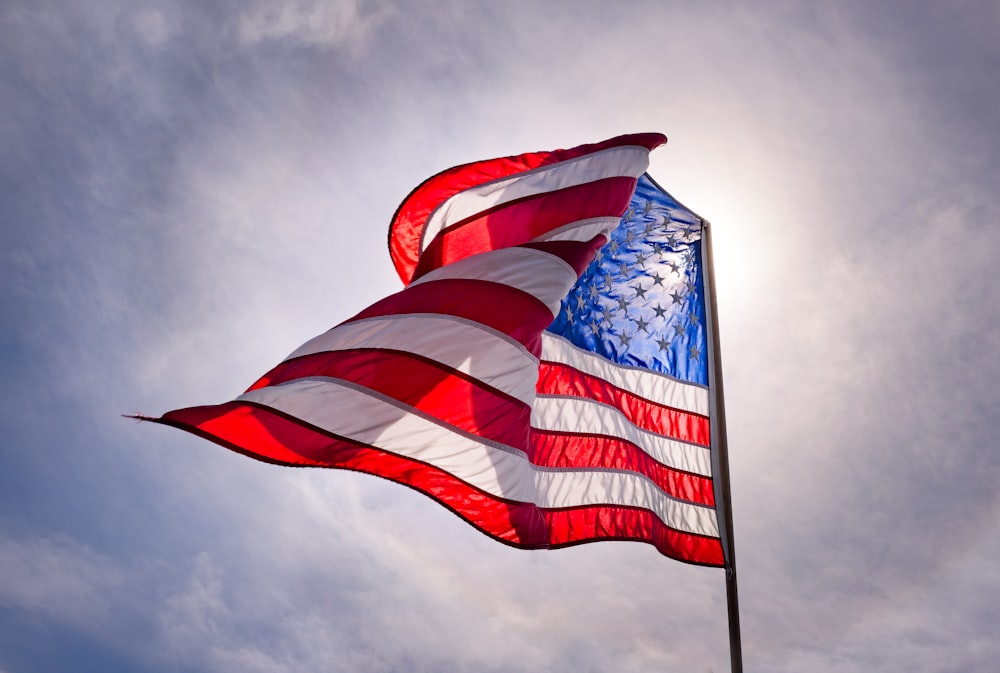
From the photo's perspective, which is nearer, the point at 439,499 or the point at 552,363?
the point at 439,499

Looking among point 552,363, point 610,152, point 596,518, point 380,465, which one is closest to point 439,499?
point 380,465

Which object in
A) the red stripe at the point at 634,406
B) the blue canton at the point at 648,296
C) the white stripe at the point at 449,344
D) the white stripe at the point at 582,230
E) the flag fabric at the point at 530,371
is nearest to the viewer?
the flag fabric at the point at 530,371

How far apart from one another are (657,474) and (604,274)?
344 cm

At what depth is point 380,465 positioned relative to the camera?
8.30m

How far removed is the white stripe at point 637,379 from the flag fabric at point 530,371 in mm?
31

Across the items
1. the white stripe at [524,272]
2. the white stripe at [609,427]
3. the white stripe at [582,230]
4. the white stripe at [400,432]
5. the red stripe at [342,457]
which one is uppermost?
the white stripe at [582,230]

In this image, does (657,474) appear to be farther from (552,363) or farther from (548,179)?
(548,179)

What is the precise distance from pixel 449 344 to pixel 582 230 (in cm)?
314

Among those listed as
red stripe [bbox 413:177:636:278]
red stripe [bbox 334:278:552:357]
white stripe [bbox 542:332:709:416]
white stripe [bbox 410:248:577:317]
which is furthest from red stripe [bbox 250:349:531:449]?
red stripe [bbox 413:177:636:278]

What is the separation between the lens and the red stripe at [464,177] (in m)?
12.1

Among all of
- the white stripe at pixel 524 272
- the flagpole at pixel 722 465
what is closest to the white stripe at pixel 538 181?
the white stripe at pixel 524 272

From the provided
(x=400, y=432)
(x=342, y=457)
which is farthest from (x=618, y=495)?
(x=342, y=457)

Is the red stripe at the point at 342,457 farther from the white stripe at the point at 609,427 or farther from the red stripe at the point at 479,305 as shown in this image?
the white stripe at the point at 609,427

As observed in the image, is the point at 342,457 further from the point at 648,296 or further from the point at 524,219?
the point at 648,296
